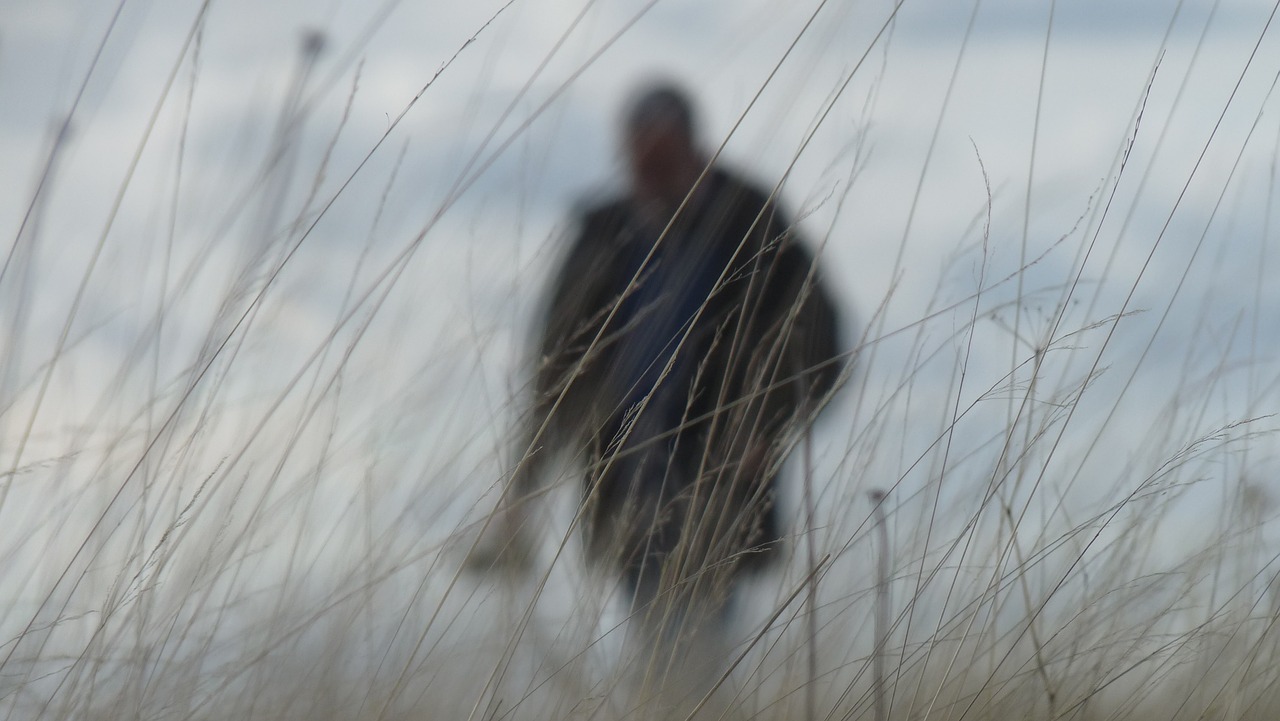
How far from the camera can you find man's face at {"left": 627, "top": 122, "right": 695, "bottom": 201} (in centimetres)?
183

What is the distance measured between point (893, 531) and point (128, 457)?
0.91 meters

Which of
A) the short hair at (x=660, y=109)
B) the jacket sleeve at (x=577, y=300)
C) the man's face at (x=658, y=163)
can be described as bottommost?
the jacket sleeve at (x=577, y=300)

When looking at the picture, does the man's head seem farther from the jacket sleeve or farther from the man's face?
the jacket sleeve

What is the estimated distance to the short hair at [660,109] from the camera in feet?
5.79

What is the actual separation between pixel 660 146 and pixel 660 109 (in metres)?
0.06

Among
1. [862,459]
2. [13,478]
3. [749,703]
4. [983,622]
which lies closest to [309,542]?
[13,478]

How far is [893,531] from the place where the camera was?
1327 millimetres

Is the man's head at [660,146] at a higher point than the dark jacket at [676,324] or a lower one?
higher

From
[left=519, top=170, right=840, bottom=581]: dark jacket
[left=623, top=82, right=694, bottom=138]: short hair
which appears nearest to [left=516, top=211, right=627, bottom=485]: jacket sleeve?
[left=519, top=170, right=840, bottom=581]: dark jacket

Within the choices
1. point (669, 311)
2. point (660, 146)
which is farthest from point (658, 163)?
point (669, 311)

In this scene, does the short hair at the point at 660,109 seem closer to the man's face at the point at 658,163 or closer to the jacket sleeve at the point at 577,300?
the man's face at the point at 658,163

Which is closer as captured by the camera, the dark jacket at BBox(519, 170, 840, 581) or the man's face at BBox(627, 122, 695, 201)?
Result: the dark jacket at BBox(519, 170, 840, 581)

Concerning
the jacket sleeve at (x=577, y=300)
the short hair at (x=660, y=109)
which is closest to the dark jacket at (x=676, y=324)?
the jacket sleeve at (x=577, y=300)

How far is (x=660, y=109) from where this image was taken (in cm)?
181
